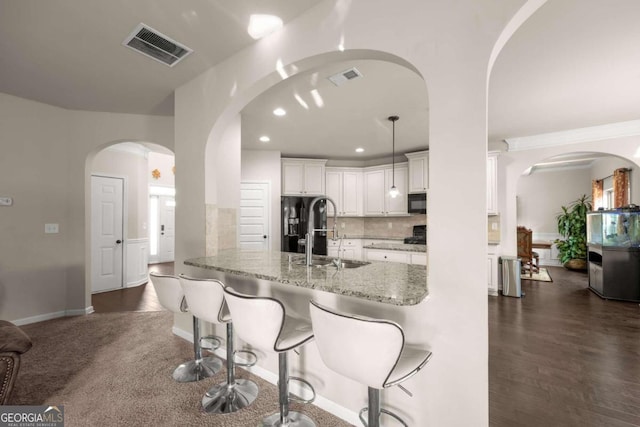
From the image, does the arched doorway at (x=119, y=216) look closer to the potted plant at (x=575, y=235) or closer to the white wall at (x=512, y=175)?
the white wall at (x=512, y=175)

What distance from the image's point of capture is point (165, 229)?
8664 mm

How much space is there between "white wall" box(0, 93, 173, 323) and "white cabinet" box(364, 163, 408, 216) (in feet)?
13.1

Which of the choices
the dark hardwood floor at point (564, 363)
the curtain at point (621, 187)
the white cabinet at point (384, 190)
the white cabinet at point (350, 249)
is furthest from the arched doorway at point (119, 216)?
the curtain at point (621, 187)

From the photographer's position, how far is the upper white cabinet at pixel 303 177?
608 centimetres

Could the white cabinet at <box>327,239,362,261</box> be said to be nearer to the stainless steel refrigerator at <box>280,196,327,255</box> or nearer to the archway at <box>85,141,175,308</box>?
the stainless steel refrigerator at <box>280,196,327,255</box>

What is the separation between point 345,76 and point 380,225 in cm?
433

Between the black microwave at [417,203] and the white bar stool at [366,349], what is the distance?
4452 millimetres

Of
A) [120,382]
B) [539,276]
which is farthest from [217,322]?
[539,276]

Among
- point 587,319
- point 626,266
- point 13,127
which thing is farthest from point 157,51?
point 626,266

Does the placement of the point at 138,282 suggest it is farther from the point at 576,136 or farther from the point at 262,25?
the point at 576,136

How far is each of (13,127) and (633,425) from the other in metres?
6.36

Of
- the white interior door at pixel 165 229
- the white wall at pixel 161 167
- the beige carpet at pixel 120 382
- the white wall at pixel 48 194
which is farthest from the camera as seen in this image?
the white interior door at pixel 165 229

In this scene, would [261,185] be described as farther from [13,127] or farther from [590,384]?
[590,384]

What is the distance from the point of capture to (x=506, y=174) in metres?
5.21
